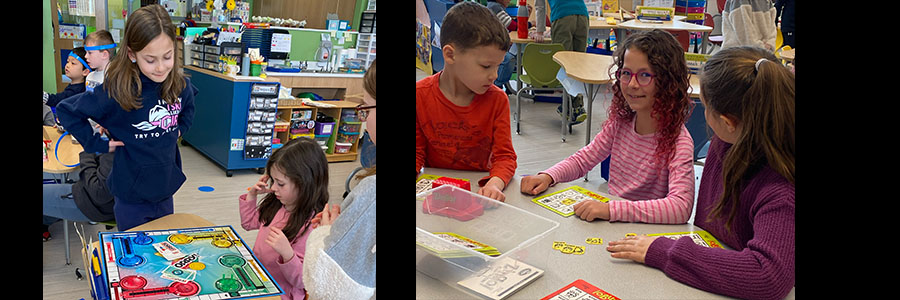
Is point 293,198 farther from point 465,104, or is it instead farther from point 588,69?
point 588,69

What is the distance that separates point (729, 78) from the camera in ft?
3.77

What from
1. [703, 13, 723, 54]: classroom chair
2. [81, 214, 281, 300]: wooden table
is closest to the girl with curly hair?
[81, 214, 281, 300]: wooden table

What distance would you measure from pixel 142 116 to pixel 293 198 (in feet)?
1.47

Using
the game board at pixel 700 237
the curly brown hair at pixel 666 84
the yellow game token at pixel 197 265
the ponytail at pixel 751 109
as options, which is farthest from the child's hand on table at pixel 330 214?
the curly brown hair at pixel 666 84

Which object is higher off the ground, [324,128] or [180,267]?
[324,128]

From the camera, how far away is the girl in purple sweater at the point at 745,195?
3.11ft

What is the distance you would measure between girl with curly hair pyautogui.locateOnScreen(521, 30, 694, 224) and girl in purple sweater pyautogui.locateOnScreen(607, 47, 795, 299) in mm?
226

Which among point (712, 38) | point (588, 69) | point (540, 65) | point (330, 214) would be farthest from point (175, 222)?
point (712, 38)

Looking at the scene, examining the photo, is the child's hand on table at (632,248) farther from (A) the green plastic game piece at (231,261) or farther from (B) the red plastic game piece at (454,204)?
(A) the green plastic game piece at (231,261)

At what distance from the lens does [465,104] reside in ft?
5.45
